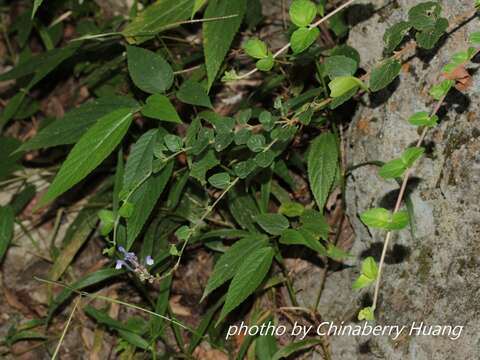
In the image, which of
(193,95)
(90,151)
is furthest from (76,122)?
Answer: (193,95)

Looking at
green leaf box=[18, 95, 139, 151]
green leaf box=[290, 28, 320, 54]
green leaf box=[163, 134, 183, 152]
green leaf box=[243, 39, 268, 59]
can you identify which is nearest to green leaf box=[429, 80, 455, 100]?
A: green leaf box=[290, 28, 320, 54]

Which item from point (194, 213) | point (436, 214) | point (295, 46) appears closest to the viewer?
point (295, 46)

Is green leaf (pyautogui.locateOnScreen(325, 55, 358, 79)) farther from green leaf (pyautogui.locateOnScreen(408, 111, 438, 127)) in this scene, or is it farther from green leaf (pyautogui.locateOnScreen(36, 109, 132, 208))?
green leaf (pyautogui.locateOnScreen(36, 109, 132, 208))

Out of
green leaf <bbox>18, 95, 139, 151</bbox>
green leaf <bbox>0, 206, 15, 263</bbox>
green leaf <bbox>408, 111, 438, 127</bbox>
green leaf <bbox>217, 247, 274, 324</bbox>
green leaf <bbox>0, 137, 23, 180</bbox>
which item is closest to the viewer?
green leaf <bbox>408, 111, 438, 127</bbox>

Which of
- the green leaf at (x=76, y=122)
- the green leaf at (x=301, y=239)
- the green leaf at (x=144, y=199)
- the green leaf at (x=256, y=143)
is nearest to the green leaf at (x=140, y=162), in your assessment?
the green leaf at (x=144, y=199)

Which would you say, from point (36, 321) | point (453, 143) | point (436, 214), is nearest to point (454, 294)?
point (436, 214)

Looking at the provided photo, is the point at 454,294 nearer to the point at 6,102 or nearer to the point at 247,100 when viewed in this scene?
the point at 247,100
